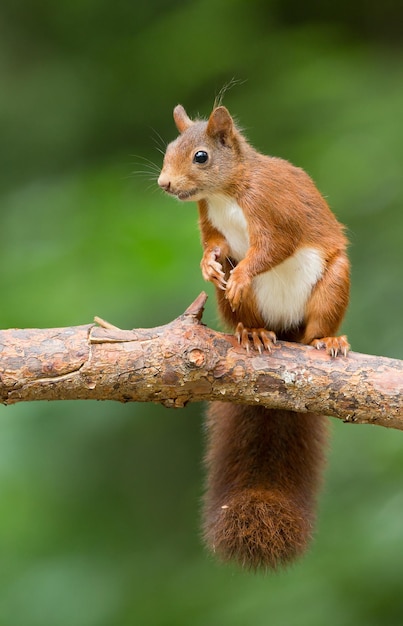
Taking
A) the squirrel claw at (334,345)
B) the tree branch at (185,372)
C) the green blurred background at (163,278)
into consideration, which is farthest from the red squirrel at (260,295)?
the green blurred background at (163,278)

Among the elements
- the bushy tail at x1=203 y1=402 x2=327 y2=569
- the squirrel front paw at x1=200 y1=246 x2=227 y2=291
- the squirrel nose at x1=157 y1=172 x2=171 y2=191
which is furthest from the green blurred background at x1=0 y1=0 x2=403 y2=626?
the squirrel nose at x1=157 y1=172 x2=171 y2=191

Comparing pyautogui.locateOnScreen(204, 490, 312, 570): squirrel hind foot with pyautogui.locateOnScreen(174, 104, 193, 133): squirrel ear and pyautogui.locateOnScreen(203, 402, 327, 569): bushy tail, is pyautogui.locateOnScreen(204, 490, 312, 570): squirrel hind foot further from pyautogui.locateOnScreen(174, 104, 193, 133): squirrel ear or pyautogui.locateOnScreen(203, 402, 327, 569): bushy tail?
pyautogui.locateOnScreen(174, 104, 193, 133): squirrel ear

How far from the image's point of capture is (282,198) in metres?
2.85

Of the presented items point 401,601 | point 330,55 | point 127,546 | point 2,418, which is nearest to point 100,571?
point 127,546

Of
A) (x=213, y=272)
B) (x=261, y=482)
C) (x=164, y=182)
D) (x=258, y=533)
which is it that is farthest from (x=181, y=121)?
(x=258, y=533)

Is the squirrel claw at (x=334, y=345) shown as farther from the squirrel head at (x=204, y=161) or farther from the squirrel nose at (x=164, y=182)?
the squirrel nose at (x=164, y=182)

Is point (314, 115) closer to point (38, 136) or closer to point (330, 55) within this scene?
point (330, 55)

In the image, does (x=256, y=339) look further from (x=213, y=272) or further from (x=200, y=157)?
(x=200, y=157)

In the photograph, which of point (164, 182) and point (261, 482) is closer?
point (164, 182)

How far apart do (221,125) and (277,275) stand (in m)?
0.52

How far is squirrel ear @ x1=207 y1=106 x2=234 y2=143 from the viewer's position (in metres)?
2.79

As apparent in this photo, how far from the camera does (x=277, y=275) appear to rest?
119 inches

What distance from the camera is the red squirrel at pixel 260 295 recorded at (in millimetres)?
2693

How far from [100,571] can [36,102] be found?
8.34ft
